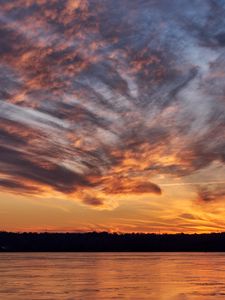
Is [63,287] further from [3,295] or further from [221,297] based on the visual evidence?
[221,297]

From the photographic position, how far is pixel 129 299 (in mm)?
46875

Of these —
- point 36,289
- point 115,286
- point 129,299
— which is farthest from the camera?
point 115,286

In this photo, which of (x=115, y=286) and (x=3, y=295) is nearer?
(x=3, y=295)

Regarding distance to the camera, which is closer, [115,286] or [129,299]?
[129,299]

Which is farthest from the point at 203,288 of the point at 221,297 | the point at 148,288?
the point at 221,297

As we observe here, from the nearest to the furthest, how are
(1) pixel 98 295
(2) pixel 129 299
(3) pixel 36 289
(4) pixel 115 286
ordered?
(2) pixel 129 299 < (1) pixel 98 295 < (3) pixel 36 289 < (4) pixel 115 286

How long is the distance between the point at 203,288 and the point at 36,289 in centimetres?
1877

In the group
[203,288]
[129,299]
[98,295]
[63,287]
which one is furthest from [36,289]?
[203,288]

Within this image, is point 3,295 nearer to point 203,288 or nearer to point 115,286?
point 115,286

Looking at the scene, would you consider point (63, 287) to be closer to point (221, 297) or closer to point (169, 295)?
point (169, 295)

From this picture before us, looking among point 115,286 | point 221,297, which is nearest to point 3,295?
point 115,286

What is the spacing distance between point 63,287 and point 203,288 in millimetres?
15844

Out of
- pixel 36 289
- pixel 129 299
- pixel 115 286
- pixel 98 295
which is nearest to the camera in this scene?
pixel 129 299

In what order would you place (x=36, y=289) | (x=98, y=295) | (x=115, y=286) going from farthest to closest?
(x=115, y=286)
(x=36, y=289)
(x=98, y=295)
